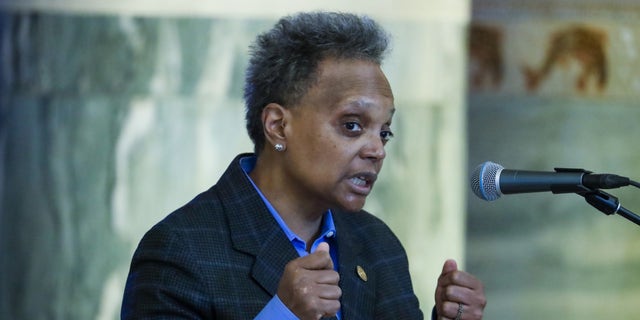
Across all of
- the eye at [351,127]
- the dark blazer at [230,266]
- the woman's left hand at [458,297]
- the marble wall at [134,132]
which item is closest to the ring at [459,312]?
the woman's left hand at [458,297]

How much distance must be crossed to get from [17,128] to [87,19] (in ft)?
2.07

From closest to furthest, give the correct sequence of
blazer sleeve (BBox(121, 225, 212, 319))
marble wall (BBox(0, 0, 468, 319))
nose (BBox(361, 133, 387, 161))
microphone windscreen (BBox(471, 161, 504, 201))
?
microphone windscreen (BBox(471, 161, 504, 201)) < blazer sleeve (BBox(121, 225, 212, 319)) < nose (BBox(361, 133, 387, 161)) < marble wall (BBox(0, 0, 468, 319))

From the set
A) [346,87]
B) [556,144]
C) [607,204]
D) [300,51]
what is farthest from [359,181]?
[556,144]

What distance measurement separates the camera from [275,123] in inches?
143

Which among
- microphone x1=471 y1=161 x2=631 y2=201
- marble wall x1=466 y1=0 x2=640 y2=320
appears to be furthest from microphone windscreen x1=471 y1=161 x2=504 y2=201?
marble wall x1=466 y1=0 x2=640 y2=320

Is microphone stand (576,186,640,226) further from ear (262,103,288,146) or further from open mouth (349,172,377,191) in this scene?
ear (262,103,288,146)

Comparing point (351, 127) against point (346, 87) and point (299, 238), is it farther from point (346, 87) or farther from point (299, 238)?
point (299, 238)

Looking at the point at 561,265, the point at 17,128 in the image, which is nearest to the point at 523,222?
the point at 561,265

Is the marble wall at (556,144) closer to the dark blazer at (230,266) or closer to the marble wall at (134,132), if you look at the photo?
the marble wall at (134,132)

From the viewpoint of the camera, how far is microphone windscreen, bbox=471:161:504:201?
10.3 feet

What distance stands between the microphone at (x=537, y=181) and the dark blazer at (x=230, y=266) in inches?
26.2

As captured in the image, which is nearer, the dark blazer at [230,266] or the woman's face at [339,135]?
the dark blazer at [230,266]

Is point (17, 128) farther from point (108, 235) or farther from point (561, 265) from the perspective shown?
point (561, 265)

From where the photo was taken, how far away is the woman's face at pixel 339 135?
3.50m
